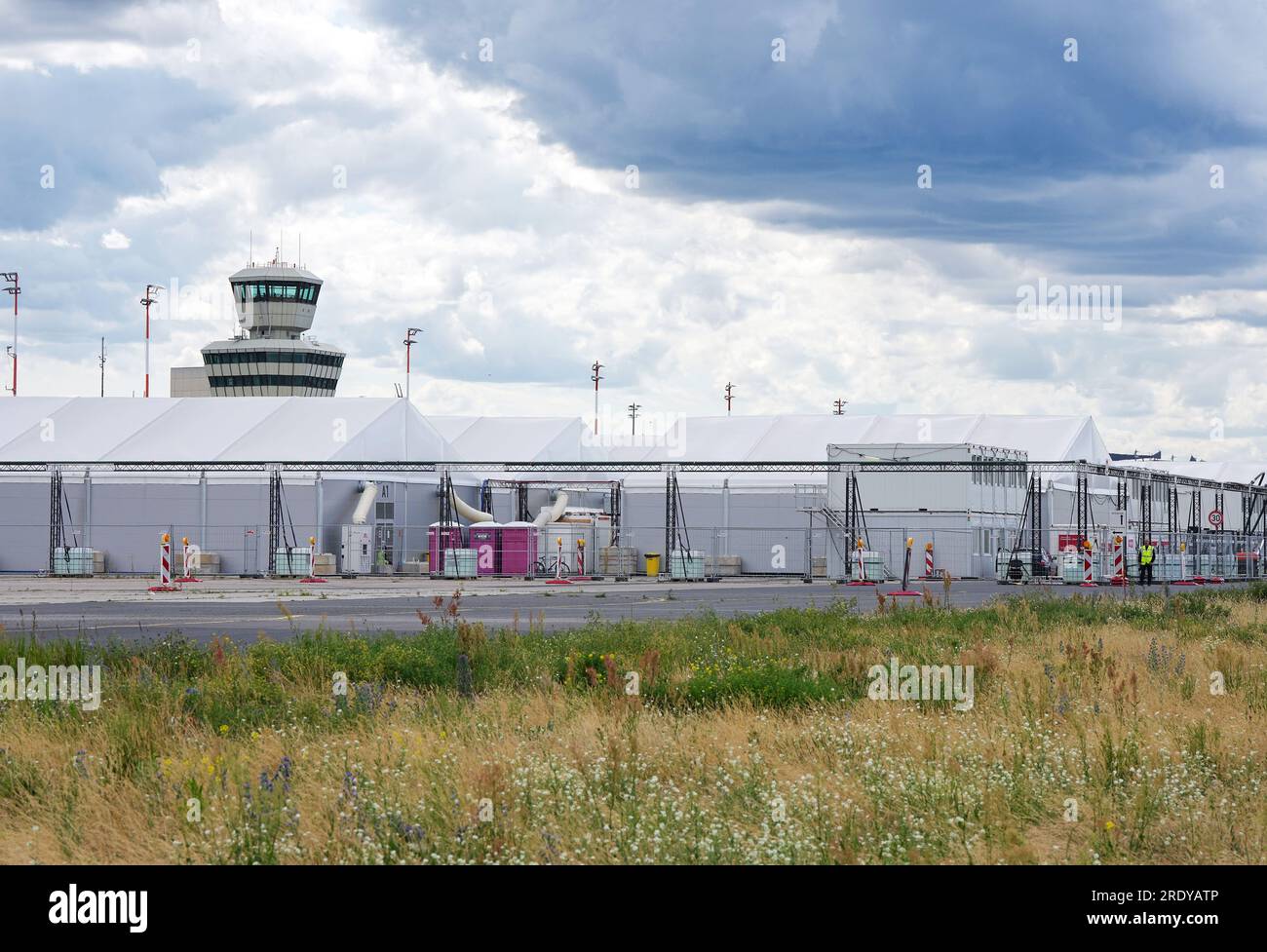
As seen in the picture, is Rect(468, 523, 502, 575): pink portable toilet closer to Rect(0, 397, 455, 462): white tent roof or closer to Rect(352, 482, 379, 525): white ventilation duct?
Rect(352, 482, 379, 525): white ventilation duct

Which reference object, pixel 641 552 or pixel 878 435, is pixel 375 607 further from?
pixel 878 435

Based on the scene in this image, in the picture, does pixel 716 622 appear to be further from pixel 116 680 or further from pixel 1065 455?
pixel 1065 455

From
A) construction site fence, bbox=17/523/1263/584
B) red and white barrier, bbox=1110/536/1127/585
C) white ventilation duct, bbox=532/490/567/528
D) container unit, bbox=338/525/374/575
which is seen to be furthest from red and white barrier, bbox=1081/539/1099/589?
container unit, bbox=338/525/374/575

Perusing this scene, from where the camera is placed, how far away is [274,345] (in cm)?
9444

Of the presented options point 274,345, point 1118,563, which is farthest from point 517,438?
point 1118,563

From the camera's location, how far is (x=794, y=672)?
47.9 ft

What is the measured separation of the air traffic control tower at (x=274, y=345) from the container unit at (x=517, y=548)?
43299mm

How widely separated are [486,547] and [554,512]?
851 cm

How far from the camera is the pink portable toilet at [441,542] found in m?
55.4

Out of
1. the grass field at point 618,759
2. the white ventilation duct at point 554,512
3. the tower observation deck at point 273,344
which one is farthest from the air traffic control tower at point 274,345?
the grass field at point 618,759

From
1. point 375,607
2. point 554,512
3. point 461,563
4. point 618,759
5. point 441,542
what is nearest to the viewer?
point 618,759
